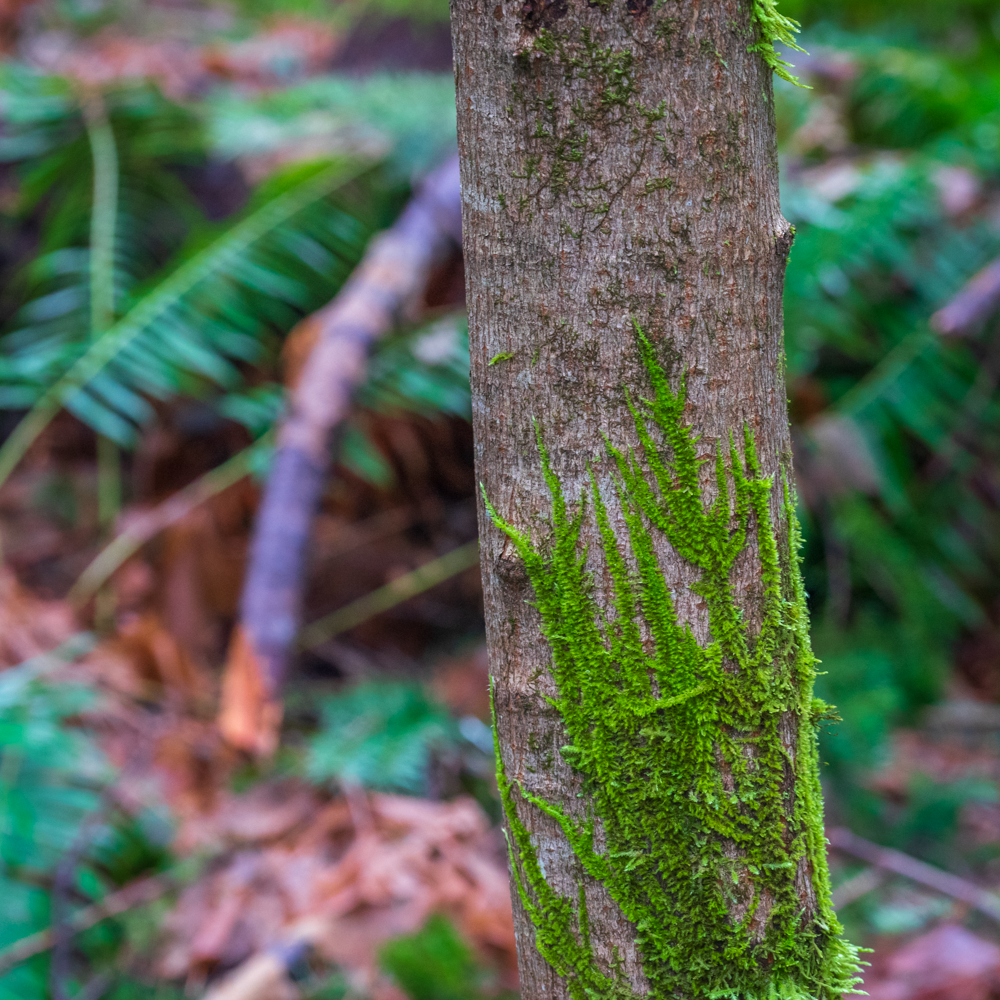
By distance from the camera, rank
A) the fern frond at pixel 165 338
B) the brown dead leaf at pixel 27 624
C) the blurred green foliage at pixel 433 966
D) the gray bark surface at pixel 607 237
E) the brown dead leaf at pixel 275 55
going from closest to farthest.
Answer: the gray bark surface at pixel 607 237
the blurred green foliage at pixel 433 966
the brown dead leaf at pixel 27 624
the fern frond at pixel 165 338
the brown dead leaf at pixel 275 55

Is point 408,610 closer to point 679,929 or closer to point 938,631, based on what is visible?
point 938,631

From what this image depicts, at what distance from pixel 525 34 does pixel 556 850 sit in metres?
0.57

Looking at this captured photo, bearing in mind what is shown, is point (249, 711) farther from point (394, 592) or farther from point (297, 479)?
point (394, 592)

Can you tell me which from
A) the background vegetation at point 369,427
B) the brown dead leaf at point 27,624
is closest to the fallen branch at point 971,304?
the background vegetation at point 369,427

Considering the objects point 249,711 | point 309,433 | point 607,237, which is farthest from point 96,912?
point 607,237

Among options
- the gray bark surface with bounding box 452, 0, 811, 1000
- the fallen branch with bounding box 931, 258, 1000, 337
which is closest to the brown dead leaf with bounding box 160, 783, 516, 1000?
the gray bark surface with bounding box 452, 0, 811, 1000

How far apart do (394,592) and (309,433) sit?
26.0 inches

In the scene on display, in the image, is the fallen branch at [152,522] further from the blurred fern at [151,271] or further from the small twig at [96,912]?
the small twig at [96,912]

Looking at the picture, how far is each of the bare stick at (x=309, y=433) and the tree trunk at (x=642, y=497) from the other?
1.32 metres

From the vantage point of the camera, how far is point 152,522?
2.41 meters

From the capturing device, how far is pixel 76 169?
298cm

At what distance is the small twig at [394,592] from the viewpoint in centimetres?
248

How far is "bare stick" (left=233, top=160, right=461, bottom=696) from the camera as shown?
6.31 feet

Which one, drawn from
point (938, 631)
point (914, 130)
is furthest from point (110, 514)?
point (914, 130)
